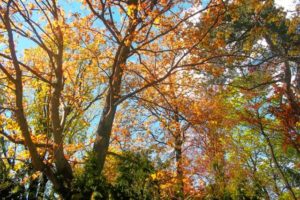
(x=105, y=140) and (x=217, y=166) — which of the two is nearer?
(x=105, y=140)

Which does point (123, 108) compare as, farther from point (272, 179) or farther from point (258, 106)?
point (272, 179)

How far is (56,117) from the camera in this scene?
25.5 feet

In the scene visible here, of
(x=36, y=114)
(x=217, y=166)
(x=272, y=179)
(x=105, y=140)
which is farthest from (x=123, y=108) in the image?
(x=272, y=179)

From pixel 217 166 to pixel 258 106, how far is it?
3.17 m

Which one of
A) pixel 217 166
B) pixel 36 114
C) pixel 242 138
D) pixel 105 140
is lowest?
pixel 105 140

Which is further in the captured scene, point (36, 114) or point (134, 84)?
point (36, 114)

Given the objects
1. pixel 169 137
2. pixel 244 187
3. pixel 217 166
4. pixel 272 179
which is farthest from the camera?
pixel 272 179

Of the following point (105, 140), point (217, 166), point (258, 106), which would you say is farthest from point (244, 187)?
point (105, 140)

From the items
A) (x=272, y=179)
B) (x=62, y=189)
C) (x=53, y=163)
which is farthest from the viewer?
(x=272, y=179)

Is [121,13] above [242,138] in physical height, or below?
below

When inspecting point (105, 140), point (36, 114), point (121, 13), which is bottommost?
point (105, 140)

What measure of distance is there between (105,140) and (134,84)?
537 centimetres

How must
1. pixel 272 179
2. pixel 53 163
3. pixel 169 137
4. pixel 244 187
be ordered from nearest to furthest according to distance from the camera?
1. pixel 53 163
2. pixel 244 187
3. pixel 169 137
4. pixel 272 179

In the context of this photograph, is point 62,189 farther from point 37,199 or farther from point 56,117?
point 56,117
